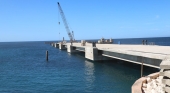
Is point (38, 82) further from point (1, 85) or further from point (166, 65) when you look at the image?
point (166, 65)

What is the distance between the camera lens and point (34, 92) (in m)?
21.0

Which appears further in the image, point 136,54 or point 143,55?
point 136,54

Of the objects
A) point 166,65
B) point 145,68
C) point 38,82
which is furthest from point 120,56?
point 166,65

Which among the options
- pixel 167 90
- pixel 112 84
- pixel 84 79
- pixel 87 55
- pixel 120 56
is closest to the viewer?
pixel 167 90

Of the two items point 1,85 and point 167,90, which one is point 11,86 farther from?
point 167,90

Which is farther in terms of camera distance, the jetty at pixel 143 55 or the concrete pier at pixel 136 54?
the concrete pier at pixel 136 54

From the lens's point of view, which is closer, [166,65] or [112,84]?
[166,65]

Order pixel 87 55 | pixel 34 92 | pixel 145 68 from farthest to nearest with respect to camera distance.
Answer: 1. pixel 87 55
2. pixel 145 68
3. pixel 34 92

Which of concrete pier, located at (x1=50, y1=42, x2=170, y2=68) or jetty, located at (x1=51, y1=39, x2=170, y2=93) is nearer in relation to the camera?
jetty, located at (x1=51, y1=39, x2=170, y2=93)

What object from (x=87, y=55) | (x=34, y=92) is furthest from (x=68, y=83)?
(x=87, y=55)

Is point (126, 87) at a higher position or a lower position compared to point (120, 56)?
lower

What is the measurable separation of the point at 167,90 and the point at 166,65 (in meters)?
1.18

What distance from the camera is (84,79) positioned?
26.5 m

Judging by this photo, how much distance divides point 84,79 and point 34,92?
750 cm
